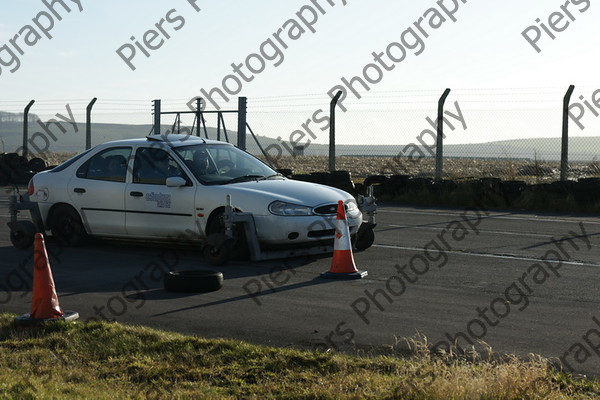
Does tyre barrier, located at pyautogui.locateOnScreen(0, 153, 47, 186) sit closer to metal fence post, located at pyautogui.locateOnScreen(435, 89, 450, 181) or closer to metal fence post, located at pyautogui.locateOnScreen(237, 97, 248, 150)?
metal fence post, located at pyautogui.locateOnScreen(237, 97, 248, 150)

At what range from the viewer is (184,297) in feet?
28.5

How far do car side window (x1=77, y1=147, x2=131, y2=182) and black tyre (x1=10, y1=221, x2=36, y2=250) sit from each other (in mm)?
975

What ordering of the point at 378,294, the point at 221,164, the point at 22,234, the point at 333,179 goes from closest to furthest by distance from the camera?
1. the point at 378,294
2. the point at 221,164
3. the point at 22,234
4. the point at 333,179

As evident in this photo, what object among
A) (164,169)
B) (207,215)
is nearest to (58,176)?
(164,169)

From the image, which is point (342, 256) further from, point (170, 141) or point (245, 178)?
point (170, 141)

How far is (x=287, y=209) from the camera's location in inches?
418

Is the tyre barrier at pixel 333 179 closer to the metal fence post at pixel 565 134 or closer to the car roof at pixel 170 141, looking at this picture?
the metal fence post at pixel 565 134

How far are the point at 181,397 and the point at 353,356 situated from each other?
1.44m

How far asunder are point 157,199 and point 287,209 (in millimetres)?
1810

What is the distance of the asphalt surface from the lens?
692 cm

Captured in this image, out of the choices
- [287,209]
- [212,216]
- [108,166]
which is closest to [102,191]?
[108,166]

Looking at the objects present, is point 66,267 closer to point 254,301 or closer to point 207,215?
point 207,215

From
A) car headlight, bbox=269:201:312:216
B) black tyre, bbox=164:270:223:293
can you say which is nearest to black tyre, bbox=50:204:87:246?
car headlight, bbox=269:201:312:216

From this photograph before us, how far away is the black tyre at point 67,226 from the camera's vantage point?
39.8ft
